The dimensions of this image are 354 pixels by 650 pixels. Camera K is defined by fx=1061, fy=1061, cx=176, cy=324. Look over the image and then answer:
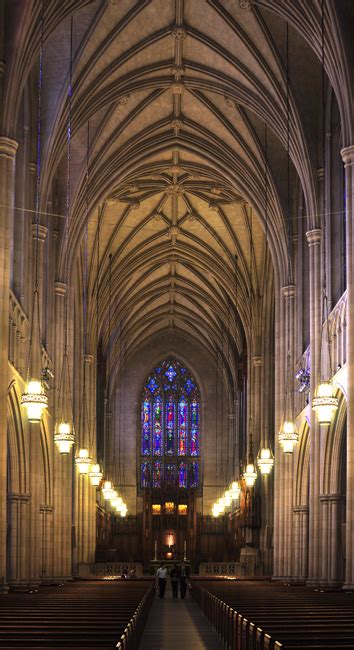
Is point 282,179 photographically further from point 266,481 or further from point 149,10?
point 266,481

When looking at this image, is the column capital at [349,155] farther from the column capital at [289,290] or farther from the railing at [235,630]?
the column capital at [289,290]

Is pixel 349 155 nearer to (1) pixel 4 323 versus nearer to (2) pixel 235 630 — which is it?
(1) pixel 4 323

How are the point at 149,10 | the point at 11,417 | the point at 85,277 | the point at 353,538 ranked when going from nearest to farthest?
the point at 353,538
the point at 11,417
the point at 149,10
the point at 85,277

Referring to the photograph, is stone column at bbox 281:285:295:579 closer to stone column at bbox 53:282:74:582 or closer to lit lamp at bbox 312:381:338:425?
stone column at bbox 53:282:74:582

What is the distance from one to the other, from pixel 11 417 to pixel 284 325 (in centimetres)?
1329

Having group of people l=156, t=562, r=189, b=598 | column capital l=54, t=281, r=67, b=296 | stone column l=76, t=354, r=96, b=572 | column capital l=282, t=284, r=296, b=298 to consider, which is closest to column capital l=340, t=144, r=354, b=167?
column capital l=282, t=284, r=296, b=298

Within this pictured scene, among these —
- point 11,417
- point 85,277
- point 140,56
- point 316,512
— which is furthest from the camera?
point 85,277

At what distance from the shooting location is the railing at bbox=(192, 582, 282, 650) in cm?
1138

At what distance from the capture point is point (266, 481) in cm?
4709

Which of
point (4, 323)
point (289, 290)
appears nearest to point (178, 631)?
point (4, 323)

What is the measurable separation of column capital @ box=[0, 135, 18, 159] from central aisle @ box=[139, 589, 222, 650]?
11.1 metres

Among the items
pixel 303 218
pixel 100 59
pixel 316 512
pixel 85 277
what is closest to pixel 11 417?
pixel 316 512

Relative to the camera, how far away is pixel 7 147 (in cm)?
2431

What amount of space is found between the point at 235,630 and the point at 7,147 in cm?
1296
